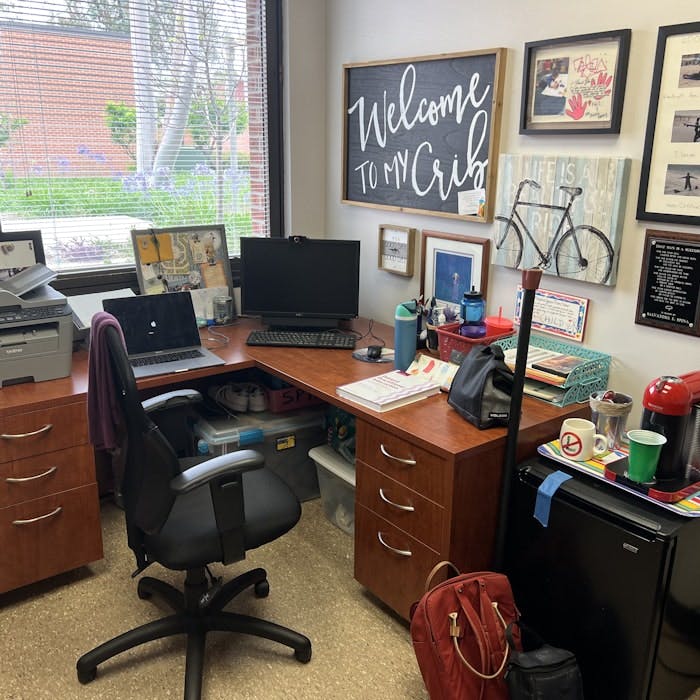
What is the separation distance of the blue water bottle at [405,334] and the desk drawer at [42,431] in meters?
1.07

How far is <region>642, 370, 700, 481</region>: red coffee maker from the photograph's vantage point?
171 cm

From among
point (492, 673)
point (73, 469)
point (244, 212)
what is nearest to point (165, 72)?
point (244, 212)

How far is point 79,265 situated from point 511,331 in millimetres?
1771

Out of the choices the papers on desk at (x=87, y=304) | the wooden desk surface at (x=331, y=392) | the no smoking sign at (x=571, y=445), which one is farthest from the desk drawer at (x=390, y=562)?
Answer: the papers on desk at (x=87, y=304)

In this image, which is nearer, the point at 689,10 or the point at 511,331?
the point at 689,10

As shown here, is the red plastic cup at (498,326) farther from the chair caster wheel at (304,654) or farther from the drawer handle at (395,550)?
the chair caster wheel at (304,654)

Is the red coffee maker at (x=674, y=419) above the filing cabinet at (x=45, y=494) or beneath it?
above

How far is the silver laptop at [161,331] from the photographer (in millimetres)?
2545

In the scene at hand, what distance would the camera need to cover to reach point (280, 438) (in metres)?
2.81

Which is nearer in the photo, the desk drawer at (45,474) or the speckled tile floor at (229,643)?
the speckled tile floor at (229,643)

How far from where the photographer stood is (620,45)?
6.56 feet

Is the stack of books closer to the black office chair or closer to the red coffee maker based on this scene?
the red coffee maker

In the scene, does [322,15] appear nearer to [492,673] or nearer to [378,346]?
[378,346]

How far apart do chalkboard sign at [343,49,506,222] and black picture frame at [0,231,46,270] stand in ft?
4.40
